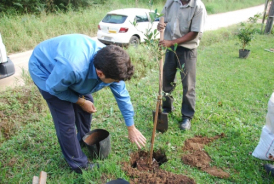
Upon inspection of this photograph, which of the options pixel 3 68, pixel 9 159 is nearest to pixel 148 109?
pixel 9 159

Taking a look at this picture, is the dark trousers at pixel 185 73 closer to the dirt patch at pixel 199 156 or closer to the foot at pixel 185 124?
the foot at pixel 185 124

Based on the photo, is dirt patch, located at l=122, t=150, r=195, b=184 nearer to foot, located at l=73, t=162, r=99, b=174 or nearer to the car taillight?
foot, located at l=73, t=162, r=99, b=174

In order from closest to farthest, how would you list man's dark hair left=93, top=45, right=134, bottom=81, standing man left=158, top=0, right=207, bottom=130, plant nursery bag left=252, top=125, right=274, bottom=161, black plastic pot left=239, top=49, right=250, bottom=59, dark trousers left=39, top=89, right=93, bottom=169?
man's dark hair left=93, top=45, right=134, bottom=81
dark trousers left=39, top=89, right=93, bottom=169
plant nursery bag left=252, top=125, right=274, bottom=161
standing man left=158, top=0, right=207, bottom=130
black plastic pot left=239, top=49, right=250, bottom=59

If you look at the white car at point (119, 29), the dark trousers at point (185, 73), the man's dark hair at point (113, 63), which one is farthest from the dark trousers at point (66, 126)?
the white car at point (119, 29)

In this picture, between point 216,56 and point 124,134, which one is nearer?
point 124,134

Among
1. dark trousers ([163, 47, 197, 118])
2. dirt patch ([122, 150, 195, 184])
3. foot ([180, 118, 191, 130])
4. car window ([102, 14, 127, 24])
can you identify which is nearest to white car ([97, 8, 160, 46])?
car window ([102, 14, 127, 24])

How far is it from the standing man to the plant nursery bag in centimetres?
95

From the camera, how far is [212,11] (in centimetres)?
1962

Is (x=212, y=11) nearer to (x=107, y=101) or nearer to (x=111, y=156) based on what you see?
(x=107, y=101)

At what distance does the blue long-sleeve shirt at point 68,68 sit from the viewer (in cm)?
162

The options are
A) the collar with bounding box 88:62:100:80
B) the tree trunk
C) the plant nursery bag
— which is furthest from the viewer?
the tree trunk

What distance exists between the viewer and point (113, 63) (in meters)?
1.55

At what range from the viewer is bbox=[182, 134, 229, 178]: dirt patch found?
2307 mm

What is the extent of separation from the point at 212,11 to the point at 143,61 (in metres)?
17.2
